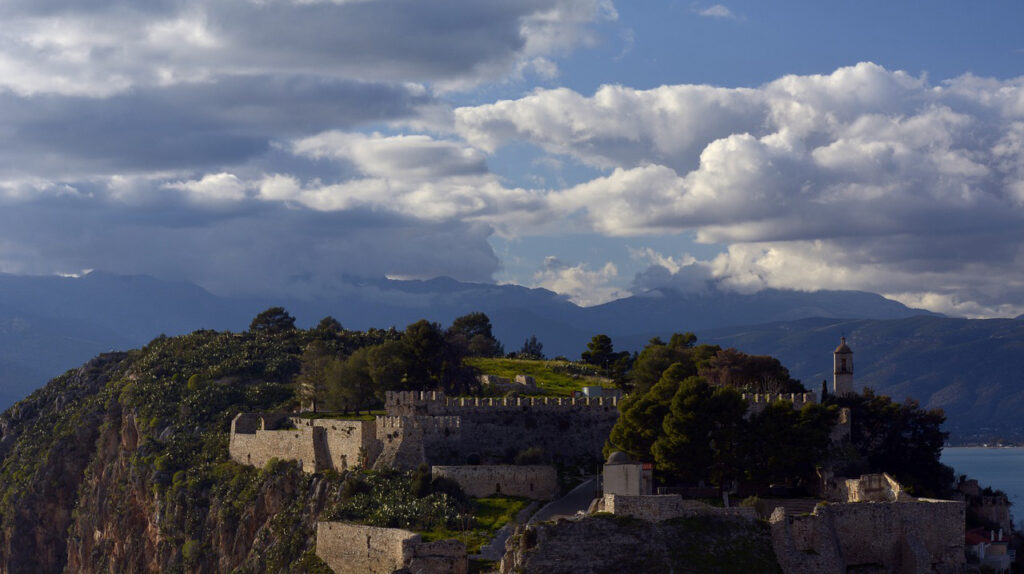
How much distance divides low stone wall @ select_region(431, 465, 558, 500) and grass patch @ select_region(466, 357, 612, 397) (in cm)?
2216

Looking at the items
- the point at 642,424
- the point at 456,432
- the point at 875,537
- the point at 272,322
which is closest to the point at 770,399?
the point at 642,424

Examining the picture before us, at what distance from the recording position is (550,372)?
10456 centimetres

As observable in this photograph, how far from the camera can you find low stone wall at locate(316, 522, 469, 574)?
54125 millimetres

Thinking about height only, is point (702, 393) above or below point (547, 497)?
above

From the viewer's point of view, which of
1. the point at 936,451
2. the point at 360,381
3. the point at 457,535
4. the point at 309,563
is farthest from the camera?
the point at 360,381

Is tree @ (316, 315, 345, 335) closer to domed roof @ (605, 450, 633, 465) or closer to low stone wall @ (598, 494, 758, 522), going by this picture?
domed roof @ (605, 450, 633, 465)

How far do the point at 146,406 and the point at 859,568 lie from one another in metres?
58.8

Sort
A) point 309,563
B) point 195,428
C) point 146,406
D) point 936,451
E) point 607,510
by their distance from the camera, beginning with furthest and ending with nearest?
1. point 146,406
2. point 195,428
3. point 936,451
4. point 309,563
5. point 607,510

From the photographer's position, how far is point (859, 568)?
53.1m

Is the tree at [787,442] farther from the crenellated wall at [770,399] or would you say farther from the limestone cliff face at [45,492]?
the limestone cliff face at [45,492]

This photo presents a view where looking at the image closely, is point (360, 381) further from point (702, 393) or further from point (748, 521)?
point (748, 521)

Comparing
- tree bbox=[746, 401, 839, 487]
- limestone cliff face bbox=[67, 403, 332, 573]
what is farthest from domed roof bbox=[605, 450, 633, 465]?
limestone cliff face bbox=[67, 403, 332, 573]

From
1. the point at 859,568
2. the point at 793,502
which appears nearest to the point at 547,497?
the point at 793,502

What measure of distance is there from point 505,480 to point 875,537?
19.0 metres
